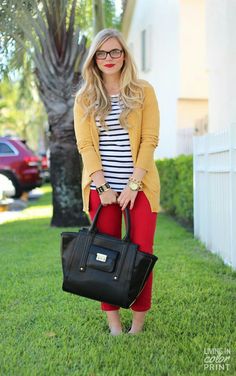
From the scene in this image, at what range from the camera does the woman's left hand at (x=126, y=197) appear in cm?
351

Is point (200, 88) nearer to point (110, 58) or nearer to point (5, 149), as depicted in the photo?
point (5, 149)

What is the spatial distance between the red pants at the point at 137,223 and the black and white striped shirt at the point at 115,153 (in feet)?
0.41

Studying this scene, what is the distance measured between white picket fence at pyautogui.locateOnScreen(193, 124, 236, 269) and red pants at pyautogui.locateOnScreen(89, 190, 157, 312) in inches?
94.3

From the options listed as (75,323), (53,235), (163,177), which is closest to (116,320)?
(75,323)

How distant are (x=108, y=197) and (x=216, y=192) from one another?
138 inches

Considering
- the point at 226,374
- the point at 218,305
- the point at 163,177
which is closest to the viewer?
the point at 226,374

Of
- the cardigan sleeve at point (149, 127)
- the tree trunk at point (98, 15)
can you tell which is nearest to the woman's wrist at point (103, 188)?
the cardigan sleeve at point (149, 127)

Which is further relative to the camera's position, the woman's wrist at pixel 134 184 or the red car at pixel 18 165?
the red car at pixel 18 165

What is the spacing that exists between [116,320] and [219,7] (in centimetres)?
645

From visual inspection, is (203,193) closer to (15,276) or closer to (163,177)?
(15,276)

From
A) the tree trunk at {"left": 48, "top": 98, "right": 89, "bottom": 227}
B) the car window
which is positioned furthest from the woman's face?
the car window

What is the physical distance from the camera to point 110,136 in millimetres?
3646

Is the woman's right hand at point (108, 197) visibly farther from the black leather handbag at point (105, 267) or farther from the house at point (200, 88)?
the house at point (200, 88)

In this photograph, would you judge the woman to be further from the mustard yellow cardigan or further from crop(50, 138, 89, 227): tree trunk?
crop(50, 138, 89, 227): tree trunk
